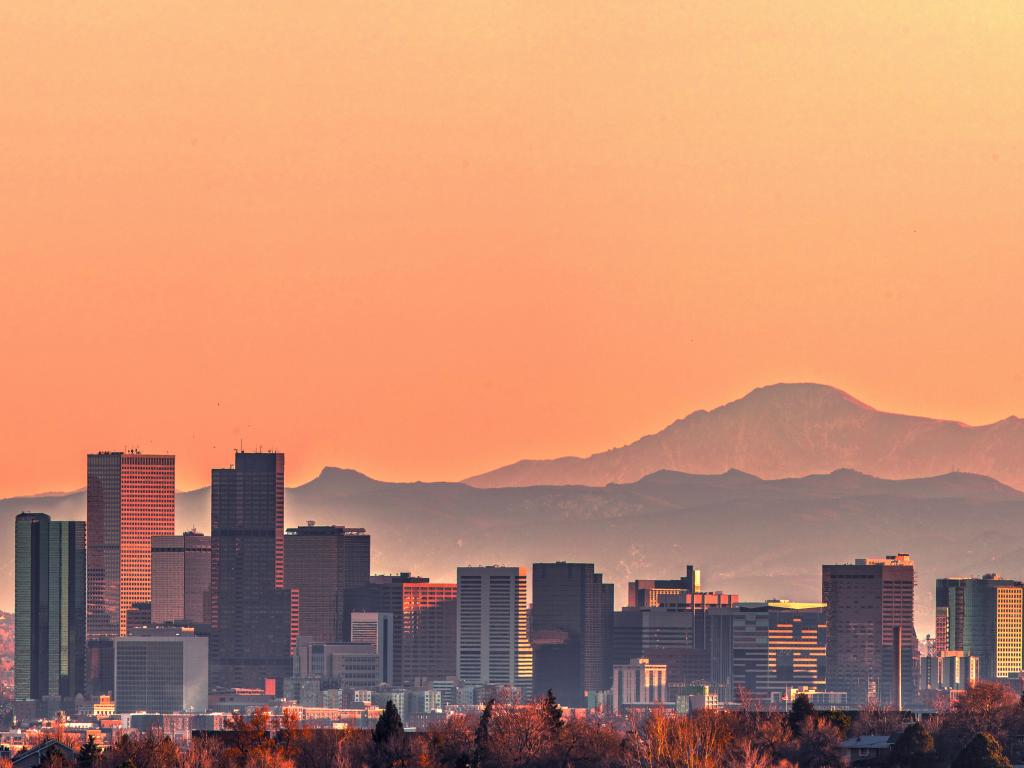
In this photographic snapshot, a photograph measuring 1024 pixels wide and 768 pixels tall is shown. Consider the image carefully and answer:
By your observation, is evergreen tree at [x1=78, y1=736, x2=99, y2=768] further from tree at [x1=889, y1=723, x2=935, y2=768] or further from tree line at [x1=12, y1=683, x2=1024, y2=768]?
tree at [x1=889, y1=723, x2=935, y2=768]

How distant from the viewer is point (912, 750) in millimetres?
170125

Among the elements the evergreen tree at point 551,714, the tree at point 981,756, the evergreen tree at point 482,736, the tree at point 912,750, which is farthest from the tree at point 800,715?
the evergreen tree at point 482,736

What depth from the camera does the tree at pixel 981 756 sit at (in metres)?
161

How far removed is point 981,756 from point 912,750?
917cm

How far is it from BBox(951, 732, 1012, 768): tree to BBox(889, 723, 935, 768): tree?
14.0 feet

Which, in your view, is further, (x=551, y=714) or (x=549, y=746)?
(x=551, y=714)

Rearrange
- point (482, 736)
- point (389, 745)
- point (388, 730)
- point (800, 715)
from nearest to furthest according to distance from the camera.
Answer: point (389, 745), point (388, 730), point (482, 736), point (800, 715)

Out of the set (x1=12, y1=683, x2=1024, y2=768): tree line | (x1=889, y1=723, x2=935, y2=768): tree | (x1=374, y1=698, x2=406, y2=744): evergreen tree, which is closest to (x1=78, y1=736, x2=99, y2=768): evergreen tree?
(x1=12, y1=683, x2=1024, y2=768): tree line

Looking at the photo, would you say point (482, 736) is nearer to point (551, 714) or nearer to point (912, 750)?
point (551, 714)

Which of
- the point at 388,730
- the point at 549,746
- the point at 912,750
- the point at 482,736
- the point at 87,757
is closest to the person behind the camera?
the point at 87,757

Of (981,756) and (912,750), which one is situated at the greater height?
(981,756)

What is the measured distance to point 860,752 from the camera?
17688 centimetres

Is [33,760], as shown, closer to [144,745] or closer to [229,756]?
[144,745]

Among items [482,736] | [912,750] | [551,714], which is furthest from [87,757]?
[912,750]
